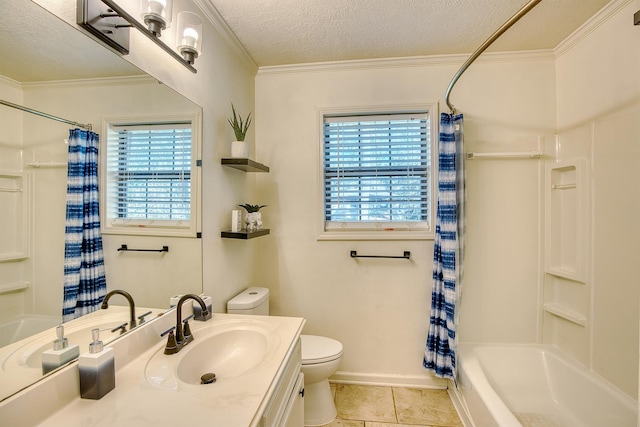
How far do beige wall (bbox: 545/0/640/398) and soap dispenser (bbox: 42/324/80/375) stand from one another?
2.46m

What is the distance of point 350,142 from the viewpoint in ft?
7.23

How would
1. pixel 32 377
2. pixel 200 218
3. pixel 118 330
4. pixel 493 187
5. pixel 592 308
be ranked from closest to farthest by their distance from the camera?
1. pixel 32 377
2. pixel 118 330
3. pixel 200 218
4. pixel 592 308
5. pixel 493 187

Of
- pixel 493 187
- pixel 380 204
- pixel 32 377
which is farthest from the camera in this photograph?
pixel 380 204

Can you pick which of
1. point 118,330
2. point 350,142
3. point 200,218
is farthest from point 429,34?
point 118,330

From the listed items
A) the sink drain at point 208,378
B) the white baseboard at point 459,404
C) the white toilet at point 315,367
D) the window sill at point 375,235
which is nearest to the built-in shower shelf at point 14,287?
the sink drain at point 208,378

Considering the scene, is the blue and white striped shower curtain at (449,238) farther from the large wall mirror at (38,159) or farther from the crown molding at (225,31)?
the large wall mirror at (38,159)

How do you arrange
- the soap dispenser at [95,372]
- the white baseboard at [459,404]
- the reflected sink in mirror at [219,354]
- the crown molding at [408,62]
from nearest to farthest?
1. the soap dispenser at [95,372]
2. the reflected sink in mirror at [219,354]
3. the white baseboard at [459,404]
4. the crown molding at [408,62]

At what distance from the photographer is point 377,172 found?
7.14 ft

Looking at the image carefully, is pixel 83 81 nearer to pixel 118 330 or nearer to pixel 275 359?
pixel 118 330

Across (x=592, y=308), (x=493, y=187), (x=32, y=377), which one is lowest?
(x=592, y=308)

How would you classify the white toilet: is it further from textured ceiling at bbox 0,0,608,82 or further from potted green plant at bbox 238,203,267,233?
textured ceiling at bbox 0,0,608,82

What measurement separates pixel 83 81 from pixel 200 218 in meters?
0.77

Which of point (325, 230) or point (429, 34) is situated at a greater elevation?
point (429, 34)

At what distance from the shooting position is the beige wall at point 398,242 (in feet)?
6.59
